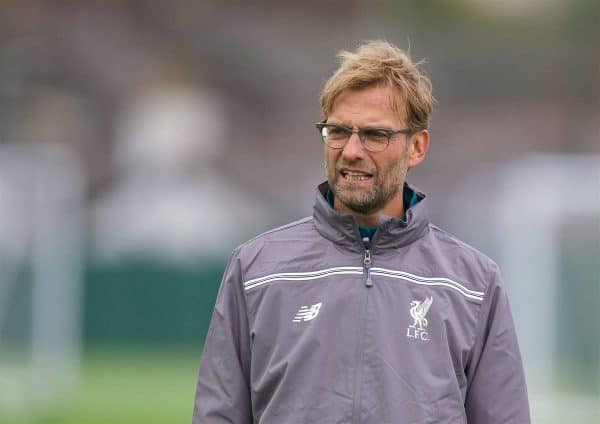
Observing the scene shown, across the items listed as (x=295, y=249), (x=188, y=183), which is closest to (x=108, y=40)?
(x=188, y=183)

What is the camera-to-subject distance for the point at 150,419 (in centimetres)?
771

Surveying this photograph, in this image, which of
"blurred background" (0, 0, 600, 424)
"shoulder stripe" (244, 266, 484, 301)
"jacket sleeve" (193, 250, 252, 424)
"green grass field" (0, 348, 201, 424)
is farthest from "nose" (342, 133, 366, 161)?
"green grass field" (0, 348, 201, 424)

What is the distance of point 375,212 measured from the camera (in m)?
2.77

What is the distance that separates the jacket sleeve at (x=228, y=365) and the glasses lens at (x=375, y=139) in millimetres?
393

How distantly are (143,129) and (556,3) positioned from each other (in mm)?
3785

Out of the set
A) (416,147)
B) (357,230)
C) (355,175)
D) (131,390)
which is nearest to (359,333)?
(357,230)

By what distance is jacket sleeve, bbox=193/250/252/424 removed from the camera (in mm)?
2707

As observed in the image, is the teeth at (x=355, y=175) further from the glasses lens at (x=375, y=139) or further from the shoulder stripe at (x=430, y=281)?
the shoulder stripe at (x=430, y=281)

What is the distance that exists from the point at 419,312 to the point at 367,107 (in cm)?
47

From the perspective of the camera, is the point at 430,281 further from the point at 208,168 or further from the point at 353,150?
the point at 208,168

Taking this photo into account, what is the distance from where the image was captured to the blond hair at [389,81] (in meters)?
2.76

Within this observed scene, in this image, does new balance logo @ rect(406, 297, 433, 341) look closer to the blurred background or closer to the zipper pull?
the zipper pull

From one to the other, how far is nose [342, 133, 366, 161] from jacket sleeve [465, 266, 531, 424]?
418 mm

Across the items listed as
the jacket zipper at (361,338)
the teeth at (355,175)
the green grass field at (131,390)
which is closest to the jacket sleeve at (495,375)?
the jacket zipper at (361,338)
